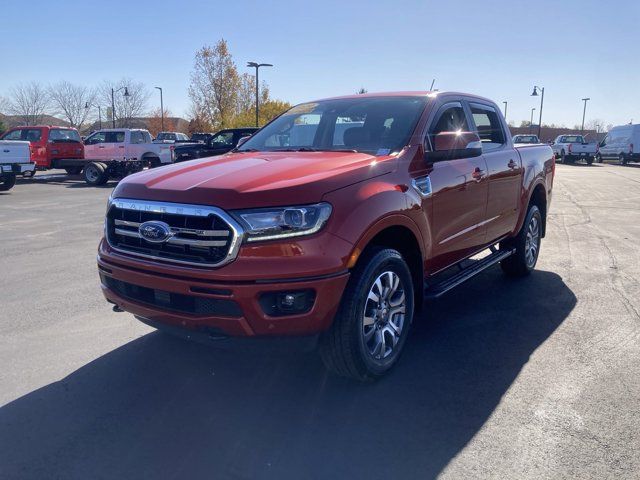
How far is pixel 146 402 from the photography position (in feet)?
11.0

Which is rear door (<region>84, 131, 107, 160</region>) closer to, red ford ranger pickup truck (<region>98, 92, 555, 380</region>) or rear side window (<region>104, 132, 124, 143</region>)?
rear side window (<region>104, 132, 124, 143</region>)

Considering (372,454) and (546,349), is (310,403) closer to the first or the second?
(372,454)

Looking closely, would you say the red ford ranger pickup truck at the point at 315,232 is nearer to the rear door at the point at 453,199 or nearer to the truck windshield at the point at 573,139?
the rear door at the point at 453,199

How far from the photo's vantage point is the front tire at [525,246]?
20.0 feet

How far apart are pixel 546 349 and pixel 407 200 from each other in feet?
5.49

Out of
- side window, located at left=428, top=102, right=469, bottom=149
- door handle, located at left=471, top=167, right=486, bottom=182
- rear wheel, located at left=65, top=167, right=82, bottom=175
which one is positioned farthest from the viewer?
rear wheel, located at left=65, top=167, right=82, bottom=175

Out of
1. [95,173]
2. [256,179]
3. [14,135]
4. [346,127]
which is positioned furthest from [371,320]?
[14,135]

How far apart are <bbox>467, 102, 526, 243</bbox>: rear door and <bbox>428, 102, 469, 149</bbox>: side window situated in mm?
274

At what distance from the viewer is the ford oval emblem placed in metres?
3.18

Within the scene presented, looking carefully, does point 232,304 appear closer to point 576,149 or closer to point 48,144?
point 48,144

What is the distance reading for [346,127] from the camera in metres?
4.47

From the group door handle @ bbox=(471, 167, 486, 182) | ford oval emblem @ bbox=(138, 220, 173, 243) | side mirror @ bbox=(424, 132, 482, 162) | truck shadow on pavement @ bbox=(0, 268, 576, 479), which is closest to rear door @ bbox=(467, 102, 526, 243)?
door handle @ bbox=(471, 167, 486, 182)

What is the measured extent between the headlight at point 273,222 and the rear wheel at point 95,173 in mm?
17619

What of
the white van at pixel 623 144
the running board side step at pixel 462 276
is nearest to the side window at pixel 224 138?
the running board side step at pixel 462 276
